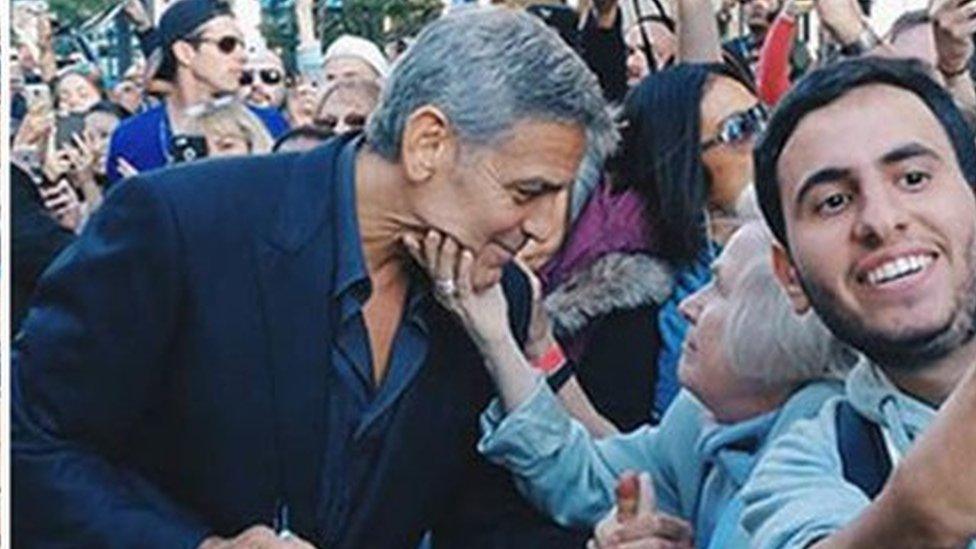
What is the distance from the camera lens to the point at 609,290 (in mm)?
3992

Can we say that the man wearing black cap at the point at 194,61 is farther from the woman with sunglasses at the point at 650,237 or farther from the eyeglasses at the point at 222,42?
the woman with sunglasses at the point at 650,237

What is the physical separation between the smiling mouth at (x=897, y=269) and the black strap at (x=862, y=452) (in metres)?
0.13

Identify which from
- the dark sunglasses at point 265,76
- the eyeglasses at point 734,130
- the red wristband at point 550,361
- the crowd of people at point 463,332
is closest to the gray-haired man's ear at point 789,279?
the crowd of people at point 463,332

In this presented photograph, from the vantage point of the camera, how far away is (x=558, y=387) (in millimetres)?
3594

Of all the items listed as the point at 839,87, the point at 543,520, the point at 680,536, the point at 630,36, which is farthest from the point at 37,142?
the point at 839,87

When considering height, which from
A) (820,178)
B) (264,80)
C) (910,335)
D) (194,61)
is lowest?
(264,80)

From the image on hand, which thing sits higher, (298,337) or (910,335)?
(910,335)

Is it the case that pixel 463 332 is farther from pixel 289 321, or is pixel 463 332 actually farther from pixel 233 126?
pixel 233 126

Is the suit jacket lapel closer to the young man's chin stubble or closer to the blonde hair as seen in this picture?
the young man's chin stubble

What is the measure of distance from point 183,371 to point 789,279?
787 mm

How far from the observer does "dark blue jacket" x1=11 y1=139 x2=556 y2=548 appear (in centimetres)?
262

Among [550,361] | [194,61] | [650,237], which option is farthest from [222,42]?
[550,361]

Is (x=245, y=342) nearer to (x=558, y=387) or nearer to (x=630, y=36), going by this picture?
(x=558, y=387)

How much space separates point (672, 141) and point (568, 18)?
4.91 feet
